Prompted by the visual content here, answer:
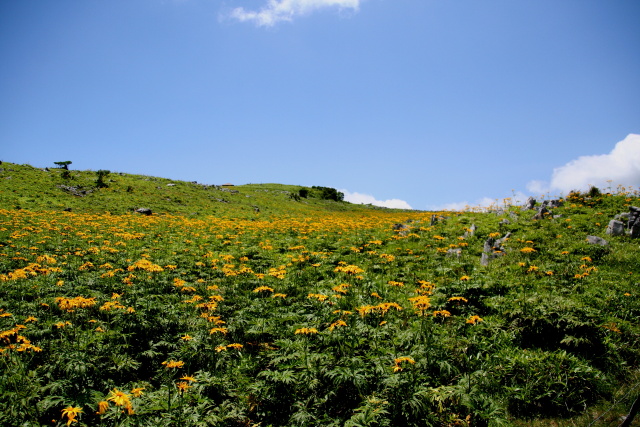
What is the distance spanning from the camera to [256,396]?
21.5ft

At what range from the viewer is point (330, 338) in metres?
7.39

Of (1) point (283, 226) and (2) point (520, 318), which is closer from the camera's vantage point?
(2) point (520, 318)

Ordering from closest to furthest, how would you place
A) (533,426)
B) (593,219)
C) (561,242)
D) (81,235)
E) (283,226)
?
(533,426) → (561,242) → (593,219) → (81,235) → (283,226)

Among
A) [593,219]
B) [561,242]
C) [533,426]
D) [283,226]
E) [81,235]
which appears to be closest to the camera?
[533,426]

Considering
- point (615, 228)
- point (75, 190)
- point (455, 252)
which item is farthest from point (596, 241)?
point (75, 190)

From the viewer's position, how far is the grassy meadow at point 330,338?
18.8 feet

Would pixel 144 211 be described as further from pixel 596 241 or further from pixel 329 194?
pixel 329 194

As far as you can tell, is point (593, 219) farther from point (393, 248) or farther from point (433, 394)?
point (433, 394)

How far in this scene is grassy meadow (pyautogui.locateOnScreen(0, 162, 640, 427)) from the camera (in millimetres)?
5742

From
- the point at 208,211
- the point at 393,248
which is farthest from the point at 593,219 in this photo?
the point at 208,211

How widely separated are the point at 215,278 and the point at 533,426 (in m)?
10.7

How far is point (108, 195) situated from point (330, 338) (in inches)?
1470

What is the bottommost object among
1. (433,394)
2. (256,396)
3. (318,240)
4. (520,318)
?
(256,396)

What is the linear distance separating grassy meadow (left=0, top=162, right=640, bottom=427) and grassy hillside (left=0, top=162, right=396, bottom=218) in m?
16.8
